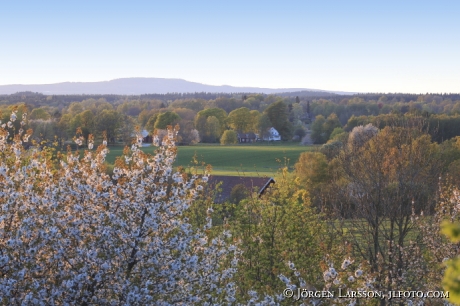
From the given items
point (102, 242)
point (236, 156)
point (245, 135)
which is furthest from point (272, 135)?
point (102, 242)

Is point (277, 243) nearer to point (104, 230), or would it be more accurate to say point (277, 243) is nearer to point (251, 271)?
point (251, 271)

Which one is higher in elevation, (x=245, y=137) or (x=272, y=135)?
(x=272, y=135)

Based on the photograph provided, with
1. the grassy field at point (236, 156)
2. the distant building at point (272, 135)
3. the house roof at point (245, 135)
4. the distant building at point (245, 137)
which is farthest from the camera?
the house roof at point (245, 135)

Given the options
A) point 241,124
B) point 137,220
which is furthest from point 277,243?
point 241,124

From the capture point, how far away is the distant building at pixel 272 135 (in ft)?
355

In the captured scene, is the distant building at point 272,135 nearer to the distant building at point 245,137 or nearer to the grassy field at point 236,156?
the distant building at point 245,137

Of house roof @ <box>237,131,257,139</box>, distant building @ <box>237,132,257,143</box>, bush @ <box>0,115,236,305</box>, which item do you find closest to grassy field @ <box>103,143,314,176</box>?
distant building @ <box>237,132,257,143</box>

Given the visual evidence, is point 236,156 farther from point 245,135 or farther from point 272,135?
point 245,135

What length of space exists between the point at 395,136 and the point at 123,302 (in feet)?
50.0

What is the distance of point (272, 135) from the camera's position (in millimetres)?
109188

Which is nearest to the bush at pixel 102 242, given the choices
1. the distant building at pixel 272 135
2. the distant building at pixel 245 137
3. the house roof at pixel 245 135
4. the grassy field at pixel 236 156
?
the grassy field at pixel 236 156

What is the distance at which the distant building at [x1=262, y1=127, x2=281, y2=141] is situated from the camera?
108144mm

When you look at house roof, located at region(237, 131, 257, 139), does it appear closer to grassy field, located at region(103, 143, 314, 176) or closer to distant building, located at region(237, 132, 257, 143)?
distant building, located at region(237, 132, 257, 143)

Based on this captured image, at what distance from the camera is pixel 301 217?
15.6 metres
